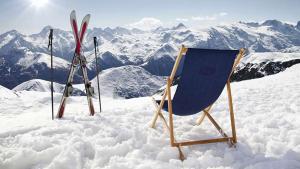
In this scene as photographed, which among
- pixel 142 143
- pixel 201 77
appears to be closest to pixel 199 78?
pixel 201 77

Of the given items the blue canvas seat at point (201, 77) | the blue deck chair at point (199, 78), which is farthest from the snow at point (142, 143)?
the blue canvas seat at point (201, 77)

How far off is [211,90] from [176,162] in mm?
1697

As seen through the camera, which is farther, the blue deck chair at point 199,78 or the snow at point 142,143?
the blue deck chair at point 199,78

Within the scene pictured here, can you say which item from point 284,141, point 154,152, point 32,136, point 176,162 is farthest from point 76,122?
point 284,141

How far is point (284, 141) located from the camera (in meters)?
6.16

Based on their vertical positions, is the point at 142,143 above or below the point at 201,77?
below

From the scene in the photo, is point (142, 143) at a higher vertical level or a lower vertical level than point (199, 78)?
lower

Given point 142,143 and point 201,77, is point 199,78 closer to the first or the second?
point 201,77

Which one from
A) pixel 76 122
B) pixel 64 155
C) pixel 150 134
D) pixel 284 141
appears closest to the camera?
pixel 64 155

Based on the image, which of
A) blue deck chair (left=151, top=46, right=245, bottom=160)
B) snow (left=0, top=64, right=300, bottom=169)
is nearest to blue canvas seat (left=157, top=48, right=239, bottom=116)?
blue deck chair (left=151, top=46, right=245, bottom=160)

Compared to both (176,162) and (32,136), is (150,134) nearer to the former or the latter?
(176,162)

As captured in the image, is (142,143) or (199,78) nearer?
(199,78)

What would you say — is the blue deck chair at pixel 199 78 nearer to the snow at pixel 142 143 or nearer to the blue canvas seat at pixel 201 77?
the blue canvas seat at pixel 201 77

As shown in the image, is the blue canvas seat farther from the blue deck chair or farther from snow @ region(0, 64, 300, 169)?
snow @ region(0, 64, 300, 169)
